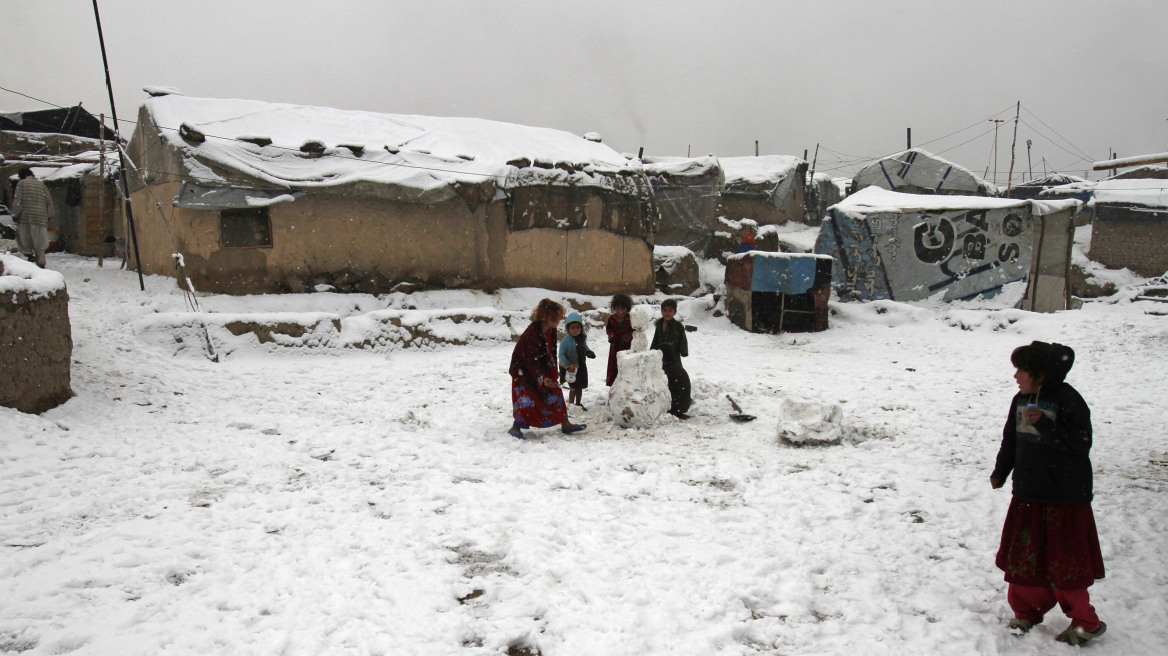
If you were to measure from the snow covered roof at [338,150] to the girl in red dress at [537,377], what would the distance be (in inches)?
260

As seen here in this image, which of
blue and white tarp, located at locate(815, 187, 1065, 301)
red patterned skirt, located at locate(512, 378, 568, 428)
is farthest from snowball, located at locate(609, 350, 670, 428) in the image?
blue and white tarp, located at locate(815, 187, 1065, 301)

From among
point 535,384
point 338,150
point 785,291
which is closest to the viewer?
point 535,384

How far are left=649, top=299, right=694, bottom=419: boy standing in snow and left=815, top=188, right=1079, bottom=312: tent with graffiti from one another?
34.4 ft

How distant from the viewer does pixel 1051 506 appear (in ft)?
8.77

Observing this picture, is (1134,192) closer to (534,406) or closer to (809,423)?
(809,423)

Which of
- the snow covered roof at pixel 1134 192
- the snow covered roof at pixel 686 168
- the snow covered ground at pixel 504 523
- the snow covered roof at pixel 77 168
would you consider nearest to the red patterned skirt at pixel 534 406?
the snow covered ground at pixel 504 523

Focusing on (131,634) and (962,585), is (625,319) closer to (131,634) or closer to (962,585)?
(962,585)

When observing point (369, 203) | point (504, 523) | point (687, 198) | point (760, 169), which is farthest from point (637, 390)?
point (760, 169)

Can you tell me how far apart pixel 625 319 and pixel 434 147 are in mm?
7471

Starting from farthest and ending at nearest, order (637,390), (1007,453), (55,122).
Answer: (55,122) → (637,390) → (1007,453)

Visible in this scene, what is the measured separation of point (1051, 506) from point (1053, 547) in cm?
17

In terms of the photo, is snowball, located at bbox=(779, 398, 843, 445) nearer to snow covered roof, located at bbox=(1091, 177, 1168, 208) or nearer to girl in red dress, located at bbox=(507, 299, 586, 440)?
girl in red dress, located at bbox=(507, 299, 586, 440)

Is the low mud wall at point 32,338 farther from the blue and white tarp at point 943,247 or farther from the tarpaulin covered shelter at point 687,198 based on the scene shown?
the tarpaulin covered shelter at point 687,198

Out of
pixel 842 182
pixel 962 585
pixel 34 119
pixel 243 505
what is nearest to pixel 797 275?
pixel 962 585
